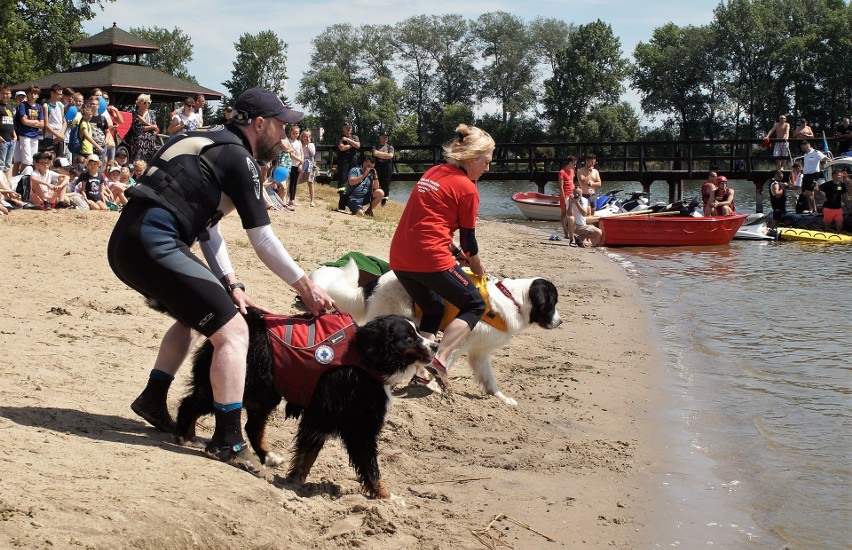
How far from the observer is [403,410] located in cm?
701

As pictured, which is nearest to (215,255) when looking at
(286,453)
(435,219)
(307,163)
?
(286,453)

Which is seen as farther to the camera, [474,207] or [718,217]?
[718,217]

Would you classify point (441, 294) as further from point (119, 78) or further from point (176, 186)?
point (119, 78)

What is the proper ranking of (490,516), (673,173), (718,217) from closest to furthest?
(490,516) < (718,217) < (673,173)

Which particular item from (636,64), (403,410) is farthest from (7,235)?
(636,64)

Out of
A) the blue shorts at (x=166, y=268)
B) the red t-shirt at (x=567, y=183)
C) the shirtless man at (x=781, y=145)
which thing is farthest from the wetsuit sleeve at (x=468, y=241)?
the shirtless man at (x=781, y=145)

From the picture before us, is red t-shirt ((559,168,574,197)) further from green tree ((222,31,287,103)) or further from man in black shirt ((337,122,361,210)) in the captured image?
green tree ((222,31,287,103))

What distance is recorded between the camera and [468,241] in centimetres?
684

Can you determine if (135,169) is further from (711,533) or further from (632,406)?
(711,533)

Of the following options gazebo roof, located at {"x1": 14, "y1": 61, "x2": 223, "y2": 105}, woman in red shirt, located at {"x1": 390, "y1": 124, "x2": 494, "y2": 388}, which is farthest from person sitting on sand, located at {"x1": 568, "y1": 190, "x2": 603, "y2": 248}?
woman in red shirt, located at {"x1": 390, "y1": 124, "x2": 494, "y2": 388}

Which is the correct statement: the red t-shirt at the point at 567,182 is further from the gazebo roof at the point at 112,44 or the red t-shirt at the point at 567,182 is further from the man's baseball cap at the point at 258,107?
the man's baseball cap at the point at 258,107

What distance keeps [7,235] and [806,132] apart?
2999cm

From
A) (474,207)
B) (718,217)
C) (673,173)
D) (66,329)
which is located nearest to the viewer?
(474,207)

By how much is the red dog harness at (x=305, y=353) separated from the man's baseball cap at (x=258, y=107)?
110cm
